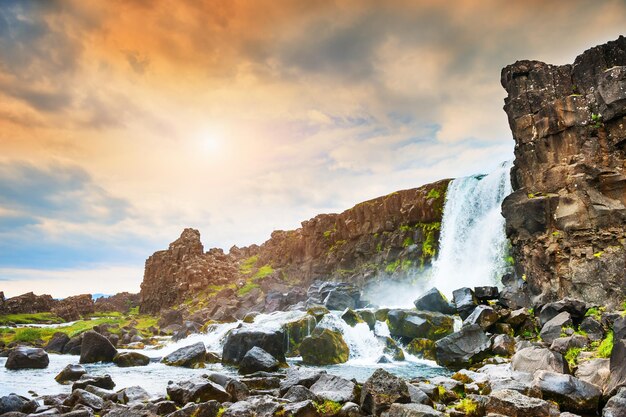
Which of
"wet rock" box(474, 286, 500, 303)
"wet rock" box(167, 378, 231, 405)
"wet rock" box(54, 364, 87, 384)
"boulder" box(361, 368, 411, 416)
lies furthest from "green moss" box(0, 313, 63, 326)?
"boulder" box(361, 368, 411, 416)

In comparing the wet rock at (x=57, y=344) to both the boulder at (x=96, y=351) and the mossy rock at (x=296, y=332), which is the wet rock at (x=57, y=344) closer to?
the boulder at (x=96, y=351)

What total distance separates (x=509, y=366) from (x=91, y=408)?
722 inches

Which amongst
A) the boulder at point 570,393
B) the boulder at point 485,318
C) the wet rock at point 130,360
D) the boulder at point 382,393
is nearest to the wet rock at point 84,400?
the boulder at point 382,393

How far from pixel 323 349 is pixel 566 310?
15980mm

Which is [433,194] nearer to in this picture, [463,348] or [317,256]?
[317,256]

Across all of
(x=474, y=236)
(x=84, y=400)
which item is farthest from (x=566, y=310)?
(x=474, y=236)

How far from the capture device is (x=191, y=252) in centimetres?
11425

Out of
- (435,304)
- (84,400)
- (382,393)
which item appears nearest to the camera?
(382,393)

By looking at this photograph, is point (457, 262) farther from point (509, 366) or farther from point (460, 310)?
point (509, 366)

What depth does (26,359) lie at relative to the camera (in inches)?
1137

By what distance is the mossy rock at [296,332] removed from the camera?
31.8 meters

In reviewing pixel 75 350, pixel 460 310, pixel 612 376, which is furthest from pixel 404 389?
pixel 75 350

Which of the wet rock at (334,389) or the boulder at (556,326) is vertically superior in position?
the wet rock at (334,389)

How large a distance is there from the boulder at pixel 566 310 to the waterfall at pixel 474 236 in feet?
70.8
